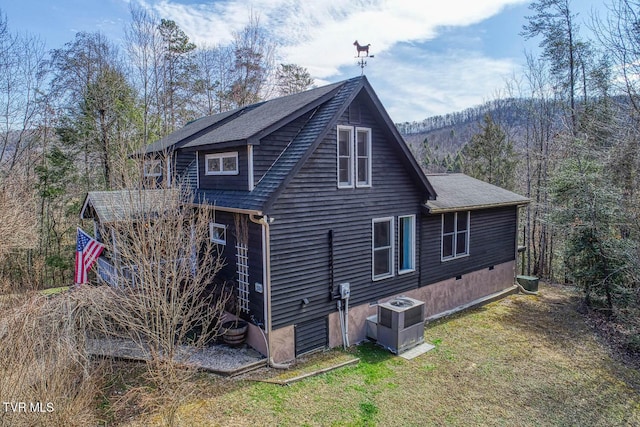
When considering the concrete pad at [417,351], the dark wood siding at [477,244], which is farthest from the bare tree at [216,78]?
the concrete pad at [417,351]

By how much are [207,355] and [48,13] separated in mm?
12814

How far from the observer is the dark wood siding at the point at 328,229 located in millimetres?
8023

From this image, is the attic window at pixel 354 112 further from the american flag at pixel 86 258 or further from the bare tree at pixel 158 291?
the american flag at pixel 86 258

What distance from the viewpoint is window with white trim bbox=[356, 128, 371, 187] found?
9.59m

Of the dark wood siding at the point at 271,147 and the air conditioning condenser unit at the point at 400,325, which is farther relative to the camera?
the air conditioning condenser unit at the point at 400,325

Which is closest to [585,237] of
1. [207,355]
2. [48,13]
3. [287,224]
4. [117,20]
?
[287,224]

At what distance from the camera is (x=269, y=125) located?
826 cm

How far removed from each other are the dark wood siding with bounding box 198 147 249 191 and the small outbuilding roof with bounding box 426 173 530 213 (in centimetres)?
557

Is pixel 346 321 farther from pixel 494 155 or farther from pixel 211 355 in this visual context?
pixel 494 155

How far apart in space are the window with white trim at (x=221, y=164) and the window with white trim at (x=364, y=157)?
3201 millimetres

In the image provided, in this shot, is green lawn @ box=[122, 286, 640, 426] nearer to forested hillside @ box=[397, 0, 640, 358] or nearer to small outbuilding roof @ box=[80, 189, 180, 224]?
forested hillside @ box=[397, 0, 640, 358]

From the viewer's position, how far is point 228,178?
30.2 feet

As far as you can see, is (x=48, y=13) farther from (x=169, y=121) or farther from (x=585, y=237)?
(x=585, y=237)

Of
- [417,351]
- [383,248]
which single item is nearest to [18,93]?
[383,248]
